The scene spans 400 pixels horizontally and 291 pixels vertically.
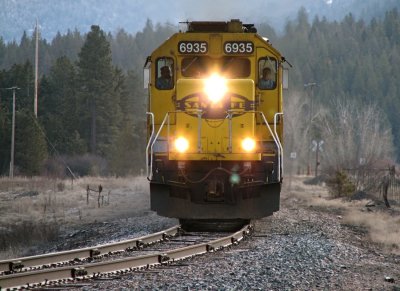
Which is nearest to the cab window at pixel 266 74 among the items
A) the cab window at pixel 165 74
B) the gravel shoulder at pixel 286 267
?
the cab window at pixel 165 74

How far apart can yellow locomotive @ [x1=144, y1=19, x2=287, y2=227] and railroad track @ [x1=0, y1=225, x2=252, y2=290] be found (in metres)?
0.83

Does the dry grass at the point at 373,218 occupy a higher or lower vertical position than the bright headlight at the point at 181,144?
lower

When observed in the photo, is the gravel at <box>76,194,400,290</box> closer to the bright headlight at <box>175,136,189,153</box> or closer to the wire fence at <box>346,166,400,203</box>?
the bright headlight at <box>175,136,189,153</box>

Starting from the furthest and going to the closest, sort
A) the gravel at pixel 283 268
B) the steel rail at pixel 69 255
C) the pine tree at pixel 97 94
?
the pine tree at pixel 97 94 < the steel rail at pixel 69 255 < the gravel at pixel 283 268

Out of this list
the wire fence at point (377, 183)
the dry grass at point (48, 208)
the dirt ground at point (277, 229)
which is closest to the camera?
the dirt ground at point (277, 229)

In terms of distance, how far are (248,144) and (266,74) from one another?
1.78 metres

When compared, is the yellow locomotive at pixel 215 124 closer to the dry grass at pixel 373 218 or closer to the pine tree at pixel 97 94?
the dry grass at pixel 373 218

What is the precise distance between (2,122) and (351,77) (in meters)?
93.2

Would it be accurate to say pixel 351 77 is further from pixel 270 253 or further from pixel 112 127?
pixel 270 253

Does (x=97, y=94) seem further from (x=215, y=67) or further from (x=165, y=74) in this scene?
(x=215, y=67)

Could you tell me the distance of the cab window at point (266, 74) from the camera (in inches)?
556

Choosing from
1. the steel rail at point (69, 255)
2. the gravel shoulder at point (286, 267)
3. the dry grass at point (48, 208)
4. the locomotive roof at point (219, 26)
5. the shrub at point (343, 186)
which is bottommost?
the dry grass at point (48, 208)

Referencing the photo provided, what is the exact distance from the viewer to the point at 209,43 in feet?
46.7

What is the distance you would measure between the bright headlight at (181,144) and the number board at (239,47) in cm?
222
